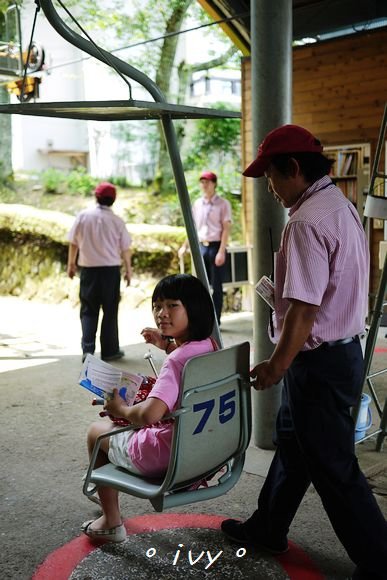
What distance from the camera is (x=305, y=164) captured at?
2598 mm

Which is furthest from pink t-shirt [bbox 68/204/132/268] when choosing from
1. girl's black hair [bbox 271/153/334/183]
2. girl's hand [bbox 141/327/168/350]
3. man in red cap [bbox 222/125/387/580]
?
girl's black hair [bbox 271/153/334/183]

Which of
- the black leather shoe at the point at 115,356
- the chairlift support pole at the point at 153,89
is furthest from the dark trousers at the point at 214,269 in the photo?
the chairlift support pole at the point at 153,89

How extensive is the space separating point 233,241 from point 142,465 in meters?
11.9

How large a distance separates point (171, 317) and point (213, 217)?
557 centimetres

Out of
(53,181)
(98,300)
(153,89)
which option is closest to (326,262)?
(153,89)

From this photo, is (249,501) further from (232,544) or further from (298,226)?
(298,226)

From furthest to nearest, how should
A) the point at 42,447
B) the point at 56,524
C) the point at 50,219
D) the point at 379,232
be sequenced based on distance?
the point at 50,219
the point at 379,232
the point at 42,447
the point at 56,524

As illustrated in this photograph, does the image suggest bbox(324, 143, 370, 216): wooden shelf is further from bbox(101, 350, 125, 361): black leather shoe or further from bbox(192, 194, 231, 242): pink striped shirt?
bbox(101, 350, 125, 361): black leather shoe

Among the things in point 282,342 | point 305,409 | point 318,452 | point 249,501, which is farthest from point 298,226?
point 249,501

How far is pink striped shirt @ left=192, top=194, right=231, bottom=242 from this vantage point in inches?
321

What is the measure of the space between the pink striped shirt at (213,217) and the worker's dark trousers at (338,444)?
561 cm

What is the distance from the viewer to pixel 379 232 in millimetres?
9336

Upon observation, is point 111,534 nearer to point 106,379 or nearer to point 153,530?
point 153,530

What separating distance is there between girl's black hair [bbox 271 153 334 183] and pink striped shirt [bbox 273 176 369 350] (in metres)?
0.03
